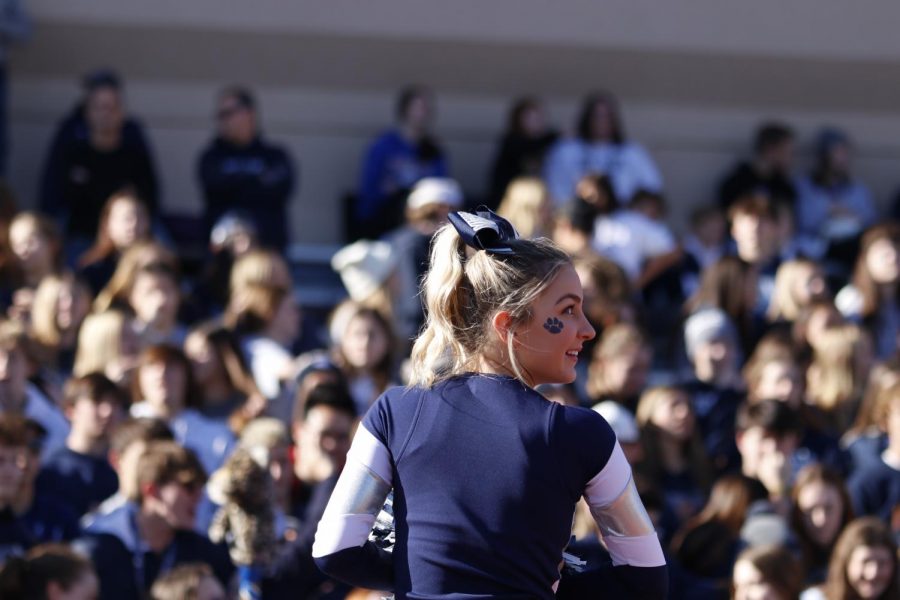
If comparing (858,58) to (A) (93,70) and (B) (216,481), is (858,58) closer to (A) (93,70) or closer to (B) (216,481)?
(A) (93,70)

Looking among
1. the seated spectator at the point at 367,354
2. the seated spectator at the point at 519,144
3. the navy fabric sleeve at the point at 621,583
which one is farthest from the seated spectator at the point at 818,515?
the seated spectator at the point at 519,144

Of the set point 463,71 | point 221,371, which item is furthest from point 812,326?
point 463,71

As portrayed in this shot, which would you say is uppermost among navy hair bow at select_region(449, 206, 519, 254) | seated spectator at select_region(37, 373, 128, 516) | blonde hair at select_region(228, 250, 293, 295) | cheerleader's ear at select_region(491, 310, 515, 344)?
navy hair bow at select_region(449, 206, 519, 254)

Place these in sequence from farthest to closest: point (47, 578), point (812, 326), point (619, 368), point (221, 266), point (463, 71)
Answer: point (463, 71)
point (221, 266)
point (812, 326)
point (619, 368)
point (47, 578)

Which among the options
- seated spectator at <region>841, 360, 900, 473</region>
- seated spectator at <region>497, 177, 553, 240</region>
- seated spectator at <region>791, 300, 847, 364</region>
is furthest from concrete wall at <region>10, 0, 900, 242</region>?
seated spectator at <region>841, 360, 900, 473</region>

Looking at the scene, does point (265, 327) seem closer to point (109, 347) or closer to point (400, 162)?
point (109, 347)

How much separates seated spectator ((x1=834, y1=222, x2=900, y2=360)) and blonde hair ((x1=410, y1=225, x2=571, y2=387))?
5.99 metres

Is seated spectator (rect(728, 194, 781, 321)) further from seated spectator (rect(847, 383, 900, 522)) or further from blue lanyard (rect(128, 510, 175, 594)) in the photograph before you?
blue lanyard (rect(128, 510, 175, 594))

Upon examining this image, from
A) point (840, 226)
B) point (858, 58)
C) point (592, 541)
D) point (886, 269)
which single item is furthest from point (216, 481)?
point (858, 58)

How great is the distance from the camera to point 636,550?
9.37 feet

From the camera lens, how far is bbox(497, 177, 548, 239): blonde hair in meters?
8.21

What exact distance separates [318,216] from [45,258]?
3.87m

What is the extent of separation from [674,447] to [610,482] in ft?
12.5

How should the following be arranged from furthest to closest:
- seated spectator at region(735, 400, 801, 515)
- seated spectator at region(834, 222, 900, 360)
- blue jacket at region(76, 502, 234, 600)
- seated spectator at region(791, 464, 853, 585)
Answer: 1. seated spectator at region(834, 222, 900, 360)
2. seated spectator at region(735, 400, 801, 515)
3. seated spectator at region(791, 464, 853, 585)
4. blue jacket at region(76, 502, 234, 600)
